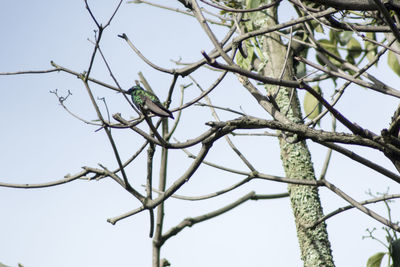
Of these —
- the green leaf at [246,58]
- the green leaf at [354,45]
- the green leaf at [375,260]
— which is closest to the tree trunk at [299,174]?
the green leaf at [246,58]

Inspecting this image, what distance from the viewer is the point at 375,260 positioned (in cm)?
235

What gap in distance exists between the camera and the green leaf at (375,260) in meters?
2.33

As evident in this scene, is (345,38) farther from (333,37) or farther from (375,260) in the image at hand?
(375,260)

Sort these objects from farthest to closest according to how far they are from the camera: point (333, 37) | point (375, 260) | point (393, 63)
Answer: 1. point (333, 37)
2. point (393, 63)
3. point (375, 260)

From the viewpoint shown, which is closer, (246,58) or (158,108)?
(158,108)

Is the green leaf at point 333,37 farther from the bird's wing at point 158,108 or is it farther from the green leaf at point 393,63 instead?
the bird's wing at point 158,108

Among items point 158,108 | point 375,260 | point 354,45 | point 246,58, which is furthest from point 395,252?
point 354,45

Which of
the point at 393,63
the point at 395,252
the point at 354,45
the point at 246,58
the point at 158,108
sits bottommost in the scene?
the point at 395,252

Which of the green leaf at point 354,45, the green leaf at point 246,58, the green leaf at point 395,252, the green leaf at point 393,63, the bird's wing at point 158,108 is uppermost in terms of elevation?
the green leaf at point 354,45

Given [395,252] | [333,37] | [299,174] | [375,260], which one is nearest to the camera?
[395,252]

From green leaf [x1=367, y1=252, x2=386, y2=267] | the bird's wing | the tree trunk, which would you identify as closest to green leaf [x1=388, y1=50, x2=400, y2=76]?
the tree trunk

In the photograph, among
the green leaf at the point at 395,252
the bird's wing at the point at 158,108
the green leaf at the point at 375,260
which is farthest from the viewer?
the green leaf at the point at 375,260

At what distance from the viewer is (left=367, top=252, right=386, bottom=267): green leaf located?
233 cm

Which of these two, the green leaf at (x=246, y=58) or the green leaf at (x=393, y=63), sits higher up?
the green leaf at (x=393, y=63)
